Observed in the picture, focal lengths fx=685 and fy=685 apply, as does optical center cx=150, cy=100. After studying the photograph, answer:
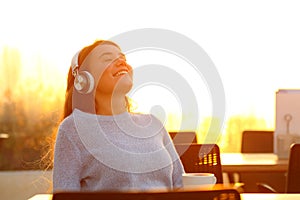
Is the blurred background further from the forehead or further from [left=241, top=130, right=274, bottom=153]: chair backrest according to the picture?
the forehead

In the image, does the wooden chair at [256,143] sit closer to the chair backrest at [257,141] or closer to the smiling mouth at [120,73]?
the chair backrest at [257,141]

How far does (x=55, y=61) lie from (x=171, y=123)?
1.38 m

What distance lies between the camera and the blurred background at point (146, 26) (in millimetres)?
6293

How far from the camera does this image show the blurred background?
6293 mm

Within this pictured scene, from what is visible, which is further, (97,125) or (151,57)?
(151,57)

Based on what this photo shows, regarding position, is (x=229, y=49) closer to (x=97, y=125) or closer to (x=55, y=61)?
(x=55, y=61)

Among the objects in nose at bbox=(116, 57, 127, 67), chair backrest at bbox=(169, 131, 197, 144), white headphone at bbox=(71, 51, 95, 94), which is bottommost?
chair backrest at bbox=(169, 131, 197, 144)

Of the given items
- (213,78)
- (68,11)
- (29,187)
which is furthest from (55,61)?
(213,78)

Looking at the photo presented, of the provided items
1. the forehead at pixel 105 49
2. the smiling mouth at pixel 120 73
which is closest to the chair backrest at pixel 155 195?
the smiling mouth at pixel 120 73

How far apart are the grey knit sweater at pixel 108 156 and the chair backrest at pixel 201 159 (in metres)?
0.47

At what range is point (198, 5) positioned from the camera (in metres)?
6.40

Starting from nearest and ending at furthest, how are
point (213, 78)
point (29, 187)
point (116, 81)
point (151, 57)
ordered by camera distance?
point (116, 81) → point (213, 78) → point (151, 57) → point (29, 187)

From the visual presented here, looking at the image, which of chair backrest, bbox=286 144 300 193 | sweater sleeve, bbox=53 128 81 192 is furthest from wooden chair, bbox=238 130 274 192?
sweater sleeve, bbox=53 128 81 192

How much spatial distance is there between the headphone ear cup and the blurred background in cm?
321
